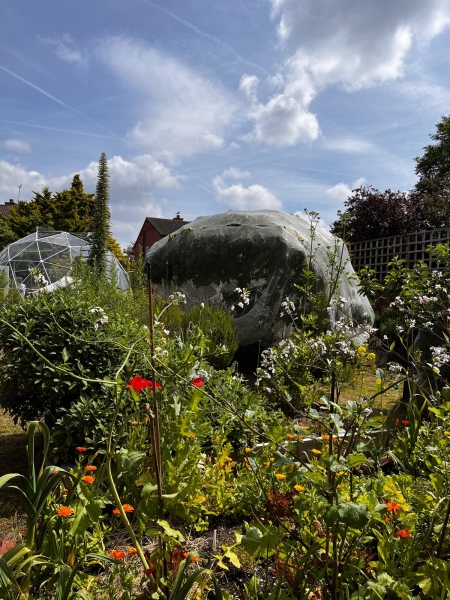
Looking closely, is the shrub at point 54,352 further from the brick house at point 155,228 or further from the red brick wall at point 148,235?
the red brick wall at point 148,235

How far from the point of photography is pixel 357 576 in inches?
56.8

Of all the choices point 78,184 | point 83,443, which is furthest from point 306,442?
point 78,184

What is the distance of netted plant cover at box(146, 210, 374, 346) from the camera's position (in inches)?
251

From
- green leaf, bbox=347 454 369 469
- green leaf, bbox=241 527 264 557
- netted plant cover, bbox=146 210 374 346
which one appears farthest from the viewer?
netted plant cover, bbox=146 210 374 346

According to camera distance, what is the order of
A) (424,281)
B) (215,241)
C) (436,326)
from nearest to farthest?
1. (436,326)
2. (424,281)
3. (215,241)

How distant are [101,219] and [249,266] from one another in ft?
9.02

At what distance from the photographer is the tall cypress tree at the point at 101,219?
290 inches

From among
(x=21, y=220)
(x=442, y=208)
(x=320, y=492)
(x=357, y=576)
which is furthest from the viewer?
(x=21, y=220)

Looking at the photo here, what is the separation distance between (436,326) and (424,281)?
22.9 inches

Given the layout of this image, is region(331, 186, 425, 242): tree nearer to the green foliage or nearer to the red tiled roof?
the green foliage

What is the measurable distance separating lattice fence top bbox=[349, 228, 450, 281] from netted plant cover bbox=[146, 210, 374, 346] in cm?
349

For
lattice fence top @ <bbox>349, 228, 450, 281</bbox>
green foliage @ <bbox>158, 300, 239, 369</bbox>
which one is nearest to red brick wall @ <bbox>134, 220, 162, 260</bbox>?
lattice fence top @ <bbox>349, 228, 450, 281</bbox>

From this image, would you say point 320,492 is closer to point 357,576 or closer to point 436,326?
point 357,576

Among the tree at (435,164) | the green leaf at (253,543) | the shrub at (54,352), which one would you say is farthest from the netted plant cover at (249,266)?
the tree at (435,164)
